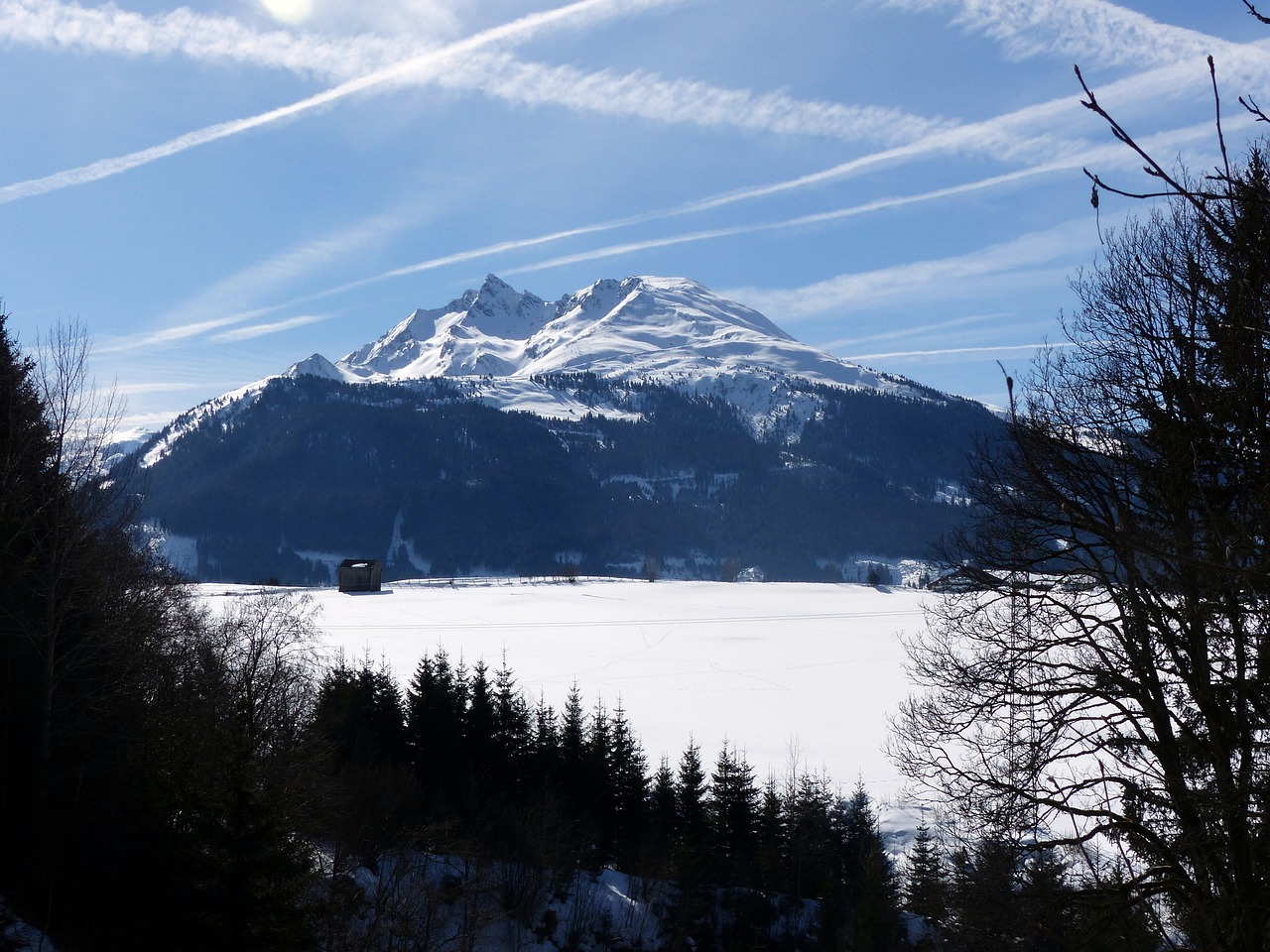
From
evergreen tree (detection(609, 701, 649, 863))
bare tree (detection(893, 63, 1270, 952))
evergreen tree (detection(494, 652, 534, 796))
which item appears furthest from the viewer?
evergreen tree (detection(494, 652, 534, 796))

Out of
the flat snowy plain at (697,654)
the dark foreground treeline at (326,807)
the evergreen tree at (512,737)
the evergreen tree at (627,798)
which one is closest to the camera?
the dark foreground treeline at (326,807)

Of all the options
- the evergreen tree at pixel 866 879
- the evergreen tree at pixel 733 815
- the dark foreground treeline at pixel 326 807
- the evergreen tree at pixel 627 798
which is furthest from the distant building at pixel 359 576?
the evergreen tree at pixel 866 879

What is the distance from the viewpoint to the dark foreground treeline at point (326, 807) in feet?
44.2

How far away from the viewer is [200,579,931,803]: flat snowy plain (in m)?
38.1

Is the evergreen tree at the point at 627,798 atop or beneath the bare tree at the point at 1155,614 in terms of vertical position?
beneath

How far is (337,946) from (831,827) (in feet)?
61.2

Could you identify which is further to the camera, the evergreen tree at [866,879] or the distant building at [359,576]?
the distant building at [359,576]

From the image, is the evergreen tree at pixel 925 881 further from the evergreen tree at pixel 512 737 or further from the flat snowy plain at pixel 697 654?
the evergreen tree at pixel 512 737

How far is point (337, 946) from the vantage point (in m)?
17.8

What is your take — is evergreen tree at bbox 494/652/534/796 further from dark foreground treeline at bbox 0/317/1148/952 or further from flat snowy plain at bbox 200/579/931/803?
flat snowy plain at bbox 200/579/931/803

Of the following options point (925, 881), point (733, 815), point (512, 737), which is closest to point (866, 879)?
point (733, 815)

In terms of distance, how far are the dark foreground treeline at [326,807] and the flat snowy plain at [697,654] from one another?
365 centimetres

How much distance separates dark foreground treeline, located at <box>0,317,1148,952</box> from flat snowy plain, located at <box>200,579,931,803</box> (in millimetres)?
3650

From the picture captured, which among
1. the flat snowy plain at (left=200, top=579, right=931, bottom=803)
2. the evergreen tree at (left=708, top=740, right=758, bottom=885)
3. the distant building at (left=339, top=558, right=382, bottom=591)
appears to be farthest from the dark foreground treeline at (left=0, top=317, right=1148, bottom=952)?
the distant building at (left=339, top=558, right=382, bottom=591)
